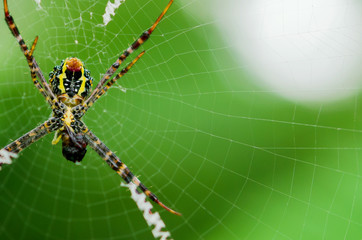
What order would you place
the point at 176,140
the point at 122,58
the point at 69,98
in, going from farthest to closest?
the point at 176,140, the point at 69,98, the point at 122,58

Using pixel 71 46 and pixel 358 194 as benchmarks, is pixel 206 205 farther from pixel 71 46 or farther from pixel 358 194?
pixel 71 46

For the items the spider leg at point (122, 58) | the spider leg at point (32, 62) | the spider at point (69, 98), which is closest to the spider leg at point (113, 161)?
the spider at point (69, 98)

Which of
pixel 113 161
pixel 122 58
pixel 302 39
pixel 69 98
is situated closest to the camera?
pixel 302 39

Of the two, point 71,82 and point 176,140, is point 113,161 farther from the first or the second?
point 71,82

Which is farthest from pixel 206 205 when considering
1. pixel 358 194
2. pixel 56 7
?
pixel 56 7

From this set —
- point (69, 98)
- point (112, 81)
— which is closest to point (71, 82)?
point (69, 98)

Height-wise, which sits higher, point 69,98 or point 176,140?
point 69,98

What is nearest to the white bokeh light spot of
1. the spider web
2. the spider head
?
the spider web

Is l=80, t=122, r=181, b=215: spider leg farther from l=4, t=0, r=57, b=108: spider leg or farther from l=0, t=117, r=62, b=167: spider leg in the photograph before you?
l=4, t=0, r=57, b=108: spider leg
